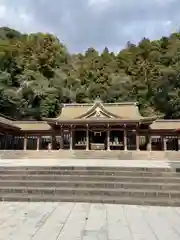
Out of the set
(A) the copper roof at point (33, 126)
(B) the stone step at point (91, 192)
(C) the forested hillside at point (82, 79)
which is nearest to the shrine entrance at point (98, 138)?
(A) the copper roof at point (33, 126)

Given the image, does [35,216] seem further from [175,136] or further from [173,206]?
[175,136]

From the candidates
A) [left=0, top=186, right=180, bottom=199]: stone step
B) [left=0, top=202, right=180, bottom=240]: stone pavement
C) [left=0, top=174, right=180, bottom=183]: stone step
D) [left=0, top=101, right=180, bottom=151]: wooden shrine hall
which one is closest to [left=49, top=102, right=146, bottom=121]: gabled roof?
[left=0, top=101, right=180, bottom=151]: wooden shrine hall

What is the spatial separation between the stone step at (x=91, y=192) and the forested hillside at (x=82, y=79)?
3582 centimetres

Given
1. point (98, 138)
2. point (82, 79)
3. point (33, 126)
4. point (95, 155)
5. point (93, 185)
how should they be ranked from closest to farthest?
1. point (93, 185)
2. point (95, 155)
3. point (98, 138)
4. point (33, 126)
5. point (82, 79)

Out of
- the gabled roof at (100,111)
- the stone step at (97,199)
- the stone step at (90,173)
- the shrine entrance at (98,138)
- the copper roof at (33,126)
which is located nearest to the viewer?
the stone step at (97,199)

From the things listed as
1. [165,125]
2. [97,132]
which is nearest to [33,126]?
[97,132]

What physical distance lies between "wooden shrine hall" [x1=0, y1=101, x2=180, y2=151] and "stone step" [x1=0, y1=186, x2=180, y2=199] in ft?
51.4

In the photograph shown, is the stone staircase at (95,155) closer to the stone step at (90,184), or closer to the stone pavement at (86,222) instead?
the stone step at (90,184)

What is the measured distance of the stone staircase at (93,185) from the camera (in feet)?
21.2

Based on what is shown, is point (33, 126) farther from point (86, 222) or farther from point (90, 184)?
point (86, 222)

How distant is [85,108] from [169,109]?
20.0 meters

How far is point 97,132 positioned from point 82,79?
91.9 feet

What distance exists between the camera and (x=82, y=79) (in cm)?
5188

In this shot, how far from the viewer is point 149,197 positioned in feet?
21.2
